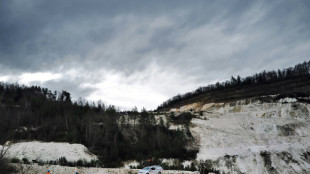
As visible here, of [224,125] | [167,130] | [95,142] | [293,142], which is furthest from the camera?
[224,125]

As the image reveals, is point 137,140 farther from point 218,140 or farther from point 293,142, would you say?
point 293,142

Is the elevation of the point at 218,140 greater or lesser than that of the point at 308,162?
greater

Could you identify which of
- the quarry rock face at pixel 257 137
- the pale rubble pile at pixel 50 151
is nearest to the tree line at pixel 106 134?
the pale rubble pile at pixel 50 151

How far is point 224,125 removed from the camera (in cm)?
5284

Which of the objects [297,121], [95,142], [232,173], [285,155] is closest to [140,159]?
[95,142]

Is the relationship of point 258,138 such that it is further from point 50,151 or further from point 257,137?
point 50,151

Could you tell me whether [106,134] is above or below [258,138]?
above

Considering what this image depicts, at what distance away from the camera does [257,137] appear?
44844 mm

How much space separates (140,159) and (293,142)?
28803 millimetres

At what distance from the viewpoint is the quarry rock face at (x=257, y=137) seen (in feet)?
109

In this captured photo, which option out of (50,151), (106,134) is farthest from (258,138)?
(50,151)

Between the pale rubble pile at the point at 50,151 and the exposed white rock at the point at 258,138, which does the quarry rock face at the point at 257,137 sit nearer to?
the exposed white rock at the point at 258,138

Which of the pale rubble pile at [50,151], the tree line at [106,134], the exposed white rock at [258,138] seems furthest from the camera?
the tree line at [106,134]

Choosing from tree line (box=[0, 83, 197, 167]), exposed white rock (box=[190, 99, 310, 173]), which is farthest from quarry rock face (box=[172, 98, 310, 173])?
tree line (box=[0, 83, 197, 167])
